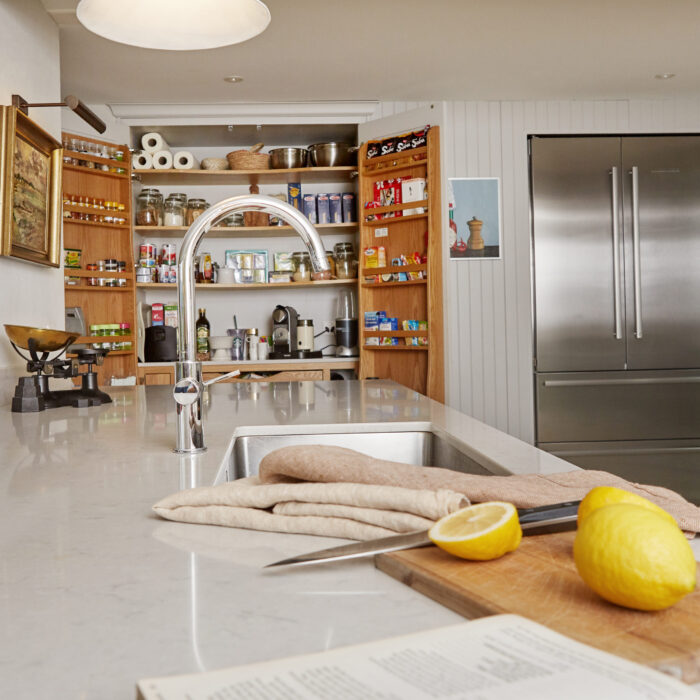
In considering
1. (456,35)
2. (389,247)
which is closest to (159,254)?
(389,247)

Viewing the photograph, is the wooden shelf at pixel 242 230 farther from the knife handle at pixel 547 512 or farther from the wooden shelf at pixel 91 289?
the knife handle at pixel 547 512

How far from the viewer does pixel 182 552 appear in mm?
723

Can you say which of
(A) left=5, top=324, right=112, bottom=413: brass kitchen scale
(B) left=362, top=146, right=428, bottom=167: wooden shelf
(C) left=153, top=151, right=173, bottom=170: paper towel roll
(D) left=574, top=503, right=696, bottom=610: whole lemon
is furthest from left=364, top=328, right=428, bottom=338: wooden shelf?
(D) left=574, top=503, right=696, bottom=610: whole lemon

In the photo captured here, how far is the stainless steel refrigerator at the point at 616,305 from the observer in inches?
188

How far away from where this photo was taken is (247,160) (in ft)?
16.1

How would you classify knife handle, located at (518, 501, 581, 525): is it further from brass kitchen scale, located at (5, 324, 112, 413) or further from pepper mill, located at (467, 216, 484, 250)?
pepper mill, located at (467, 216, 484, 250)

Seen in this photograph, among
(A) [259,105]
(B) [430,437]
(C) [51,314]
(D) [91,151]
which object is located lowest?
(B) [430,437]

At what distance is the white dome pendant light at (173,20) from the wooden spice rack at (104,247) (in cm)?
271

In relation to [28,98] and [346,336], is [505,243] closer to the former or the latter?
[346,336]

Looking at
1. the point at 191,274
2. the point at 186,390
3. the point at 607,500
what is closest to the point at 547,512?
the point at 607,500

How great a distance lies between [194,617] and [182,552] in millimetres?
178

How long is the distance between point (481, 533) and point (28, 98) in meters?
3.03

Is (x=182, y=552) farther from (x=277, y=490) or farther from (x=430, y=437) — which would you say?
(x=430, y=437)

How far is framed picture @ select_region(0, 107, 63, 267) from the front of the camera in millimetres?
2617
